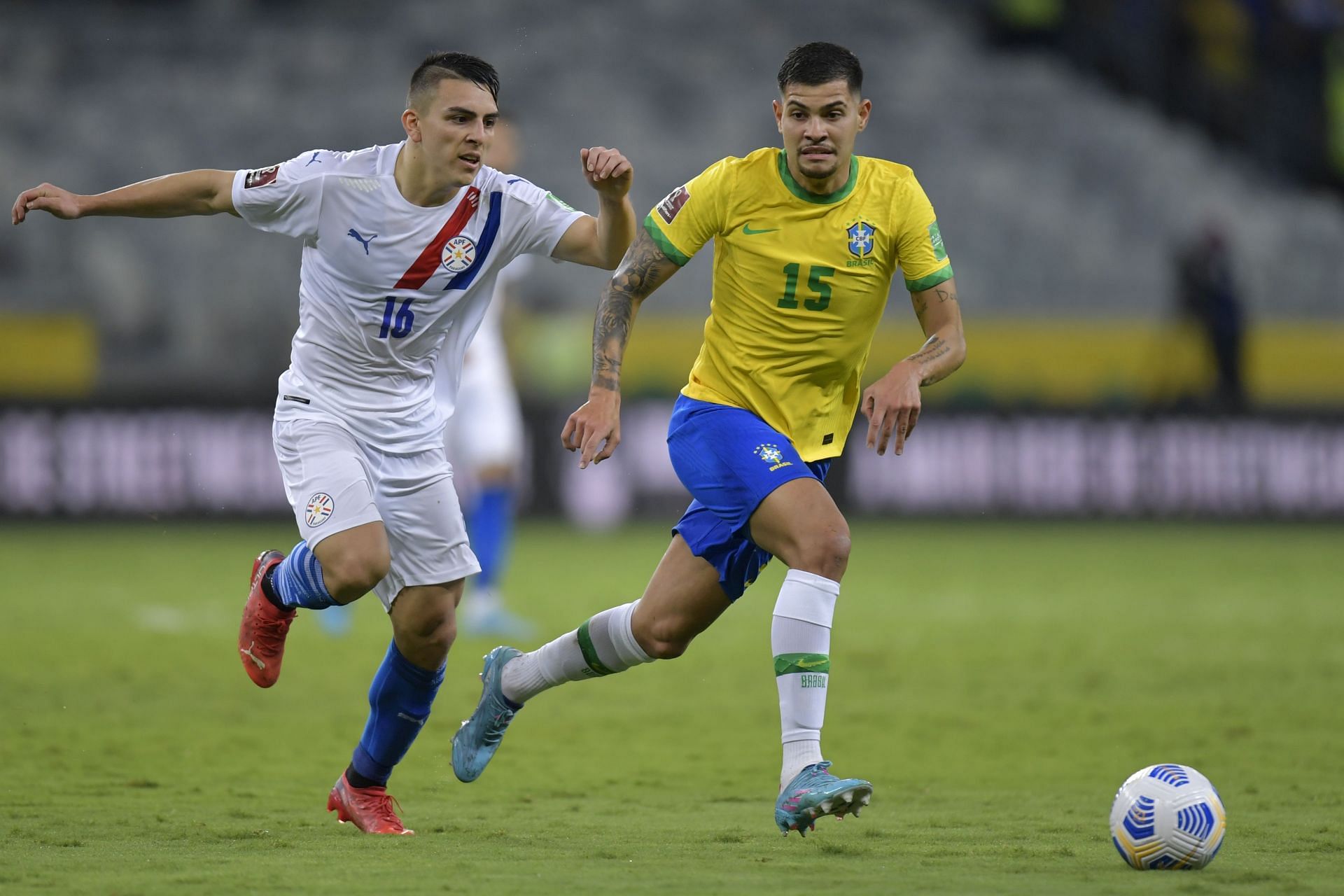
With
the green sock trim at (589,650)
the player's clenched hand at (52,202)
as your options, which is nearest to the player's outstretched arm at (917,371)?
the green sock trim at (589,650)

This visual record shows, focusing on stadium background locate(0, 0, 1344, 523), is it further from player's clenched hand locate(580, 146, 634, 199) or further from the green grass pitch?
player's clenched hand locate(580, 146, 634, 199)

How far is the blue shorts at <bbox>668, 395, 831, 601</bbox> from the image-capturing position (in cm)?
549

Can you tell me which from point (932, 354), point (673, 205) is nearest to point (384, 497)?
point (673, 205)

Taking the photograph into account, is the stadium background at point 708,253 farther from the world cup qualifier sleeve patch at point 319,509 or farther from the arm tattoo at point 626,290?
the world cup qualifier sleeve patch at point 319,509

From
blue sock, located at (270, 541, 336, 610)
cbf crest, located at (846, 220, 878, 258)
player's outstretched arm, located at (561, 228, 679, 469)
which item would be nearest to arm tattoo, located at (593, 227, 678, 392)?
player's outstretched arm, located at (561, 228, 679, 469)

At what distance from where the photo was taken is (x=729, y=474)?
554 centimetres

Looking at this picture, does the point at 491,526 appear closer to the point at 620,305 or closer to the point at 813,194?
the point at 620,305

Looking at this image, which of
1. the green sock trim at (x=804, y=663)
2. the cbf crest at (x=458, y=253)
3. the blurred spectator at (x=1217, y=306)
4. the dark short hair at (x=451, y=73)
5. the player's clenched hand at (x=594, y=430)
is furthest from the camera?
the blurred spectator at (x=1217, y=306)

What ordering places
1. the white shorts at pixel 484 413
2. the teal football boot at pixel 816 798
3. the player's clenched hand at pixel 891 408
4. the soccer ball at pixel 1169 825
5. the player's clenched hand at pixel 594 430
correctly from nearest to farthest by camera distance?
the soccer ball at pixel 1169 825, the teal football boot at pixel 816 798, the player's clenched hand at pixel 891 408, the player's clenched hand at pixel 594 430, the white shorts at pixel 484 413

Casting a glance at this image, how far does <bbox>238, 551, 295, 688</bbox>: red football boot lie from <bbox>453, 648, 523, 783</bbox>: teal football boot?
0.68m

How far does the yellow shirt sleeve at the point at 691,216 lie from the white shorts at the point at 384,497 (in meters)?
1.00

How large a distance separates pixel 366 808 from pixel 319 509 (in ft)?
3.02

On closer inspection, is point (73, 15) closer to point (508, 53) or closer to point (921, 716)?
point (508, 53)

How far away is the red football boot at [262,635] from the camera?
5.74 meters
